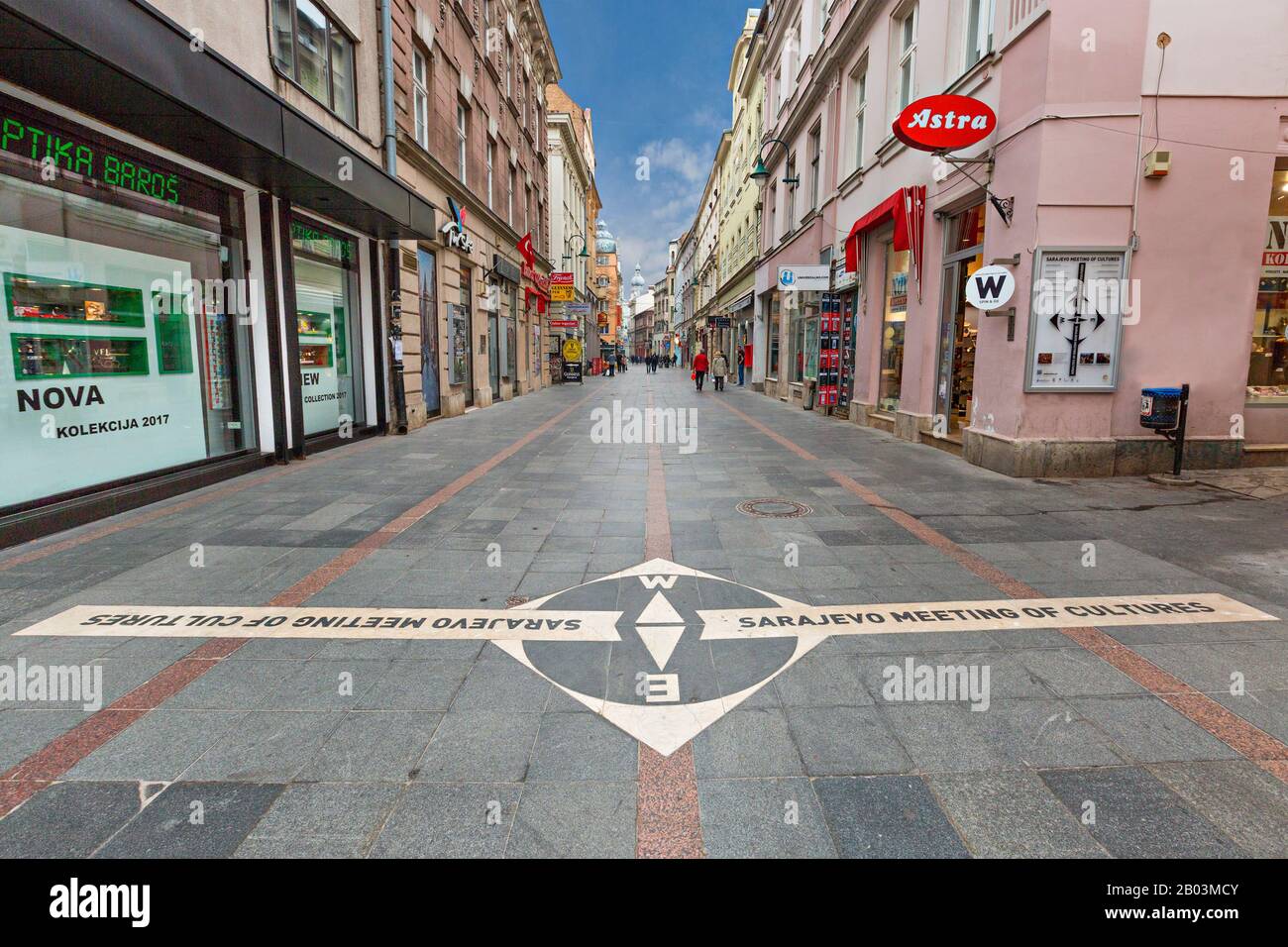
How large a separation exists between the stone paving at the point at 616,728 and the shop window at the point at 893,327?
7775 millimetres

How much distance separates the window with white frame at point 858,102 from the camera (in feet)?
51.8

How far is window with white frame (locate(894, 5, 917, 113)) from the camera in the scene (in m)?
12.9

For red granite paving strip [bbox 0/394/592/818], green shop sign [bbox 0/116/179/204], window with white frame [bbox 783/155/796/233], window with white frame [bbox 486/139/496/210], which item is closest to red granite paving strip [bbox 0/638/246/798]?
red granite paving strip [bbox 0/394/592/818]

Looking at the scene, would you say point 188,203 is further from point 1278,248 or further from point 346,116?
point 1278,248

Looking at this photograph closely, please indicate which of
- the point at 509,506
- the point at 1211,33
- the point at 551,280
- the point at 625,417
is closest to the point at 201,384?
the point at 509,506

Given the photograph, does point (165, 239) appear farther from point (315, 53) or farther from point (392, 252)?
point (392, 252)

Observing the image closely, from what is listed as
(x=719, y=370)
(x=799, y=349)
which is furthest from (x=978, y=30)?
(x=719, y=370)

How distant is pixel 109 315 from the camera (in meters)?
6.80

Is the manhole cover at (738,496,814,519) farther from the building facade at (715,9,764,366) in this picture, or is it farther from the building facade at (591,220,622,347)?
the building facade at (591,220,622,347)

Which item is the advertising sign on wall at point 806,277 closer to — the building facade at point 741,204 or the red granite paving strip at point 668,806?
the building facade at point 741,204

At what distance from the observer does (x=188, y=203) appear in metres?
7.87

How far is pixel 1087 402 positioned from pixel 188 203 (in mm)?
11267

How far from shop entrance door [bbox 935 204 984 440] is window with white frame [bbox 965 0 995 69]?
2286 mm

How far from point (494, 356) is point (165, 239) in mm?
14818
